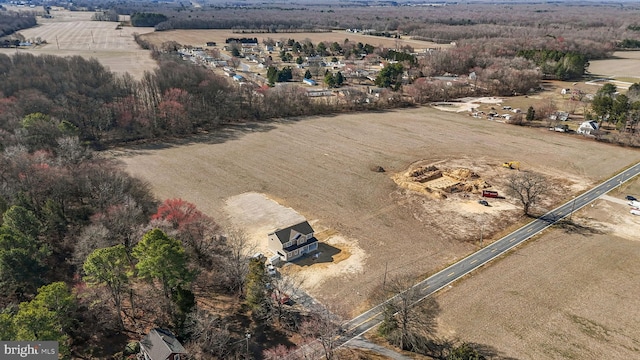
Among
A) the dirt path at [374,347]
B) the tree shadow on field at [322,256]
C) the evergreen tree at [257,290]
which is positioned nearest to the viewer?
the dirt path at [374,347]

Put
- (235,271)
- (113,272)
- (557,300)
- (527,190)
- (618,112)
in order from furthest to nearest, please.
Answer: (618,112)
(527,190)
(235,271)
(557,300)
(113,272)

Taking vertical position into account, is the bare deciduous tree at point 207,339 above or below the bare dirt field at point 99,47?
below

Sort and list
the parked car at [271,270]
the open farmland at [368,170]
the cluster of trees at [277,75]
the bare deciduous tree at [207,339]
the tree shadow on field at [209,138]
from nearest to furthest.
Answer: the bare deciduous tree at [207,339]
the parked car at [271,270]
the open farmland at [368,170]
the tree shadow on field at [209,138]
the cluster of trees at [277,75]

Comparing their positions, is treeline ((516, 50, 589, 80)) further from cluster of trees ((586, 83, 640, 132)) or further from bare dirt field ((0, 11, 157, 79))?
bare dirt field ((0, 11, 157, 79))

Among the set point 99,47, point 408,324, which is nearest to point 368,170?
point 408,324

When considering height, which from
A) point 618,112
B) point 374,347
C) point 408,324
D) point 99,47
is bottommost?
point 374,347

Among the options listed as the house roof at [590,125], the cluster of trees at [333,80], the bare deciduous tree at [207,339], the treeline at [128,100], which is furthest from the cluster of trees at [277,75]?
the bare deciduous tree at [207,339]

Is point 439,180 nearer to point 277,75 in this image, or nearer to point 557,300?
point 557,300

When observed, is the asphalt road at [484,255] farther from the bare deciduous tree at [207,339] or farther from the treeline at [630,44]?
the treeline at [630,44]
